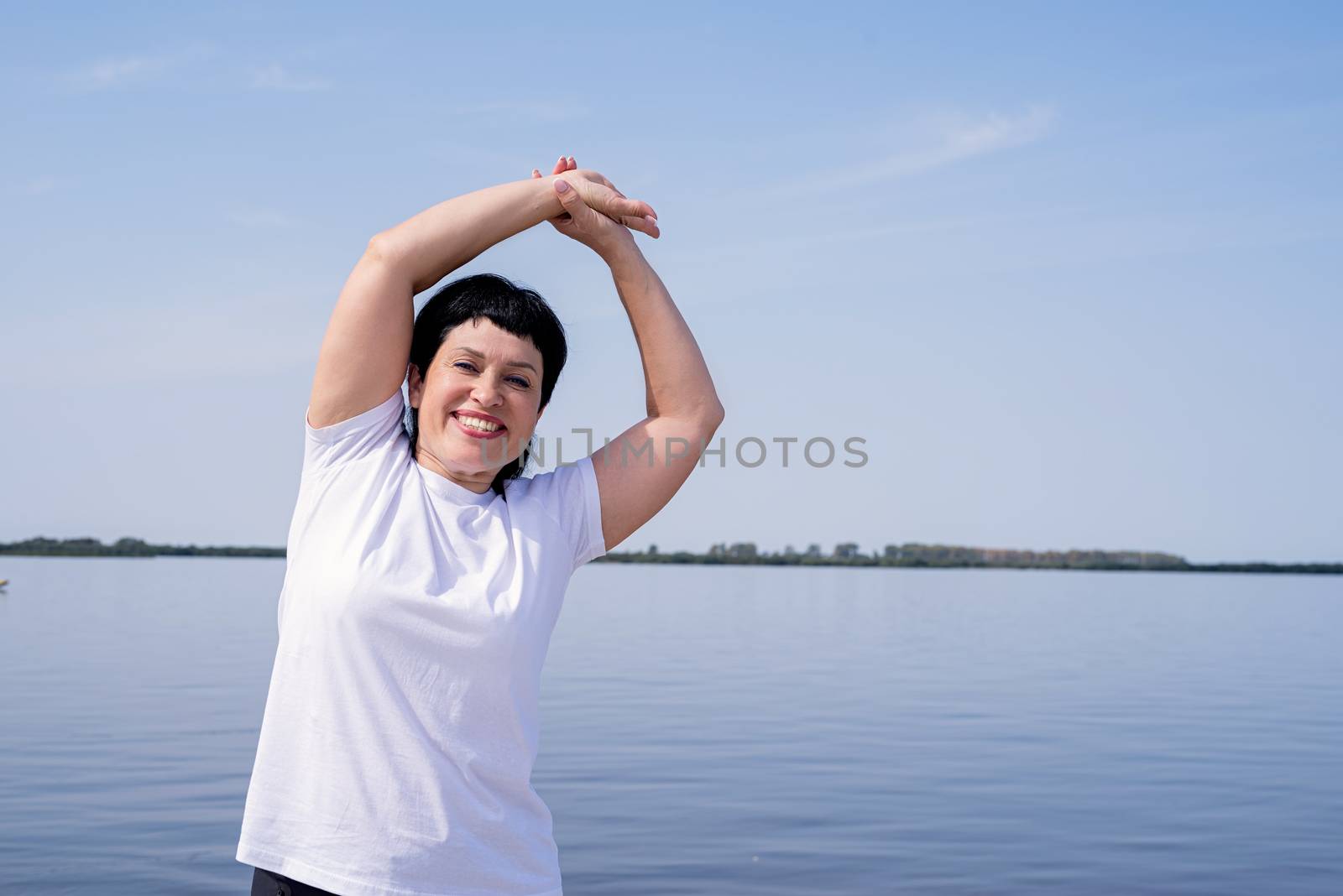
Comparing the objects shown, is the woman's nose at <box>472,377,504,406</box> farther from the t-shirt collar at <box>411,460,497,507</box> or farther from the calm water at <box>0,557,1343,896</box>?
the calm water at <box>0,557,1343,896</box>

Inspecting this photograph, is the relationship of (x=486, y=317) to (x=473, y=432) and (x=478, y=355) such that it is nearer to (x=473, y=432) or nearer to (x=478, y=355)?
(x=478, y=355)

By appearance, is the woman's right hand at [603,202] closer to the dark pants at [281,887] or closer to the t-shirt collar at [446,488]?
the t-shirt collar at [446,488]

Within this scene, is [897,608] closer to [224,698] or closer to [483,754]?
[224,698]

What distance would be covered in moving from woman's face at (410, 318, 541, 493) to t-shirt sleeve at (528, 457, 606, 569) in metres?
0.10

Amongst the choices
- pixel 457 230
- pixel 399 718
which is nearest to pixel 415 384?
pixel 457 230

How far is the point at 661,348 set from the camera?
9.16ft

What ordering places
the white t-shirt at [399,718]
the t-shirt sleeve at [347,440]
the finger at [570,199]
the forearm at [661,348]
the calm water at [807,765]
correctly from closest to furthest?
the white t-shirt at [399,718], the t-shirt sleeve at [347,440], the finger at [570,199], the forearm at [661,348], the calm water at [807,765]

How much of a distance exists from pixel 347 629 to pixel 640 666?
1825cm

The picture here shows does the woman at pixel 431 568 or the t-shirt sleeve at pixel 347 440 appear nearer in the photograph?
the woman at pixel 431 568

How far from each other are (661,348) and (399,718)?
974mm

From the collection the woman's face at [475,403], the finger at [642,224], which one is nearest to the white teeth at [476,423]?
the woman's face at [475,403]

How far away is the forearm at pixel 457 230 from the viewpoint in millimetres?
2480

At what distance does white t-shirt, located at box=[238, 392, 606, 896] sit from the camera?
7.33 ft

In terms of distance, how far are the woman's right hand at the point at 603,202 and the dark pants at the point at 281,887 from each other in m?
1.37
